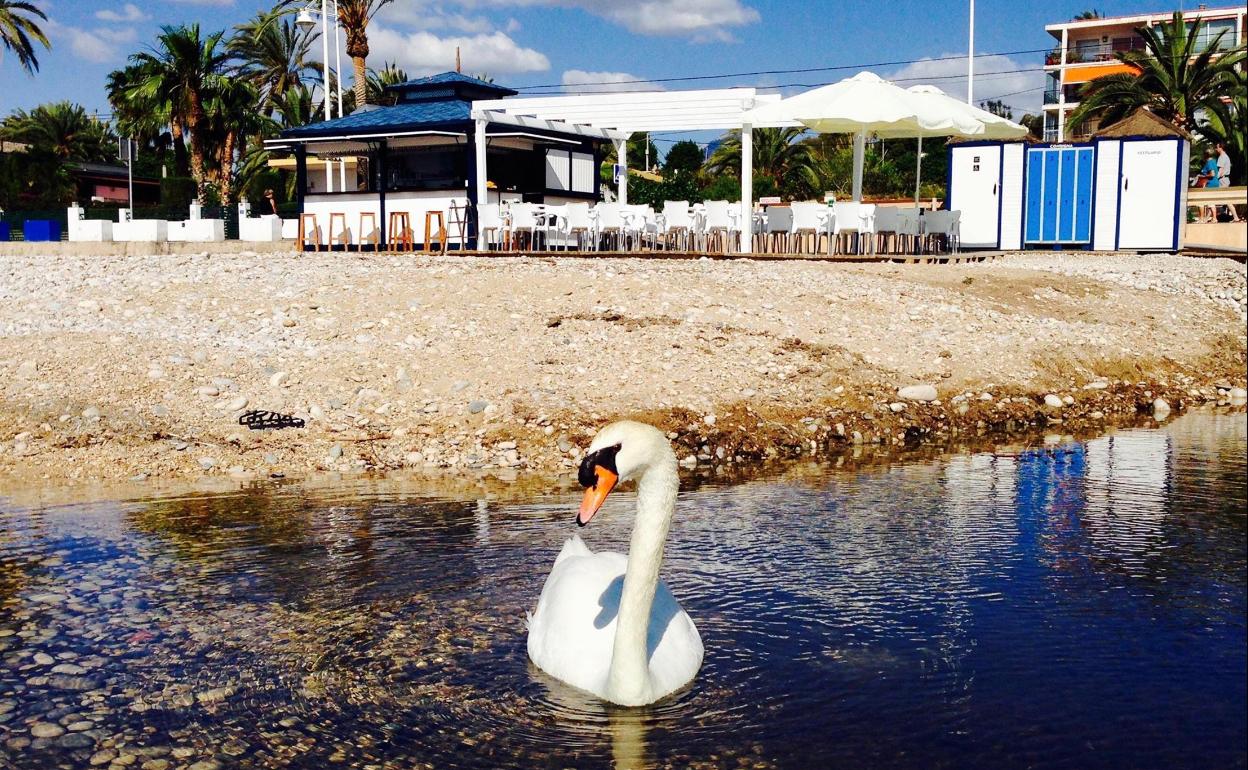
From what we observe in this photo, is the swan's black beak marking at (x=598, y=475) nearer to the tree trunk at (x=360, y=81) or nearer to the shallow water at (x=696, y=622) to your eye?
the shallow water at (x=696, y=622)

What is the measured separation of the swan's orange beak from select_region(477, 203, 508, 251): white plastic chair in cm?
1808

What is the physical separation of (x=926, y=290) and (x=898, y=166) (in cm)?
5110

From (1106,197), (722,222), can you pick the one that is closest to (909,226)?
(722,222)

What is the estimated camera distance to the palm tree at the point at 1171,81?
41.2 metres

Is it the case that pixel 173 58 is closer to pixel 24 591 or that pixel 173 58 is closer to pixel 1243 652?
pixel 24 591

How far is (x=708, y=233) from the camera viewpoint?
21672 millimetres

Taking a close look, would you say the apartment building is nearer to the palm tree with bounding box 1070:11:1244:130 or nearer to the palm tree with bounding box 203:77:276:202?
the palm tree with bounding box 1070:11:1244:130

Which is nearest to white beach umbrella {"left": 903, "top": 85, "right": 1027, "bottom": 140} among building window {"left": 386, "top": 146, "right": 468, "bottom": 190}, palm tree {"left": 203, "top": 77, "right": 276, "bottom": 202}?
building window {"left": 386, "top": 146, "right": 468, "bottom": 190}

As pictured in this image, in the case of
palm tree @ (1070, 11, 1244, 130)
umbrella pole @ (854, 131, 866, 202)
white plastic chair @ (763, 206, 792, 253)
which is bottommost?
white plastic chair @ (763, 206, 792, 253)

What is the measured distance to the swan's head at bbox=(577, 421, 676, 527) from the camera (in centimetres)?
443

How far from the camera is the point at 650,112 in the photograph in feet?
74.6

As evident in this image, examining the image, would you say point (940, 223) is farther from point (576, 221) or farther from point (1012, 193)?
point (576, 221)

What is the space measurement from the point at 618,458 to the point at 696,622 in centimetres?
181

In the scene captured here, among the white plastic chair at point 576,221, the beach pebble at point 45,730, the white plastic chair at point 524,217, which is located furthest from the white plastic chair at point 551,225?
the beach pebble at point 45,730
